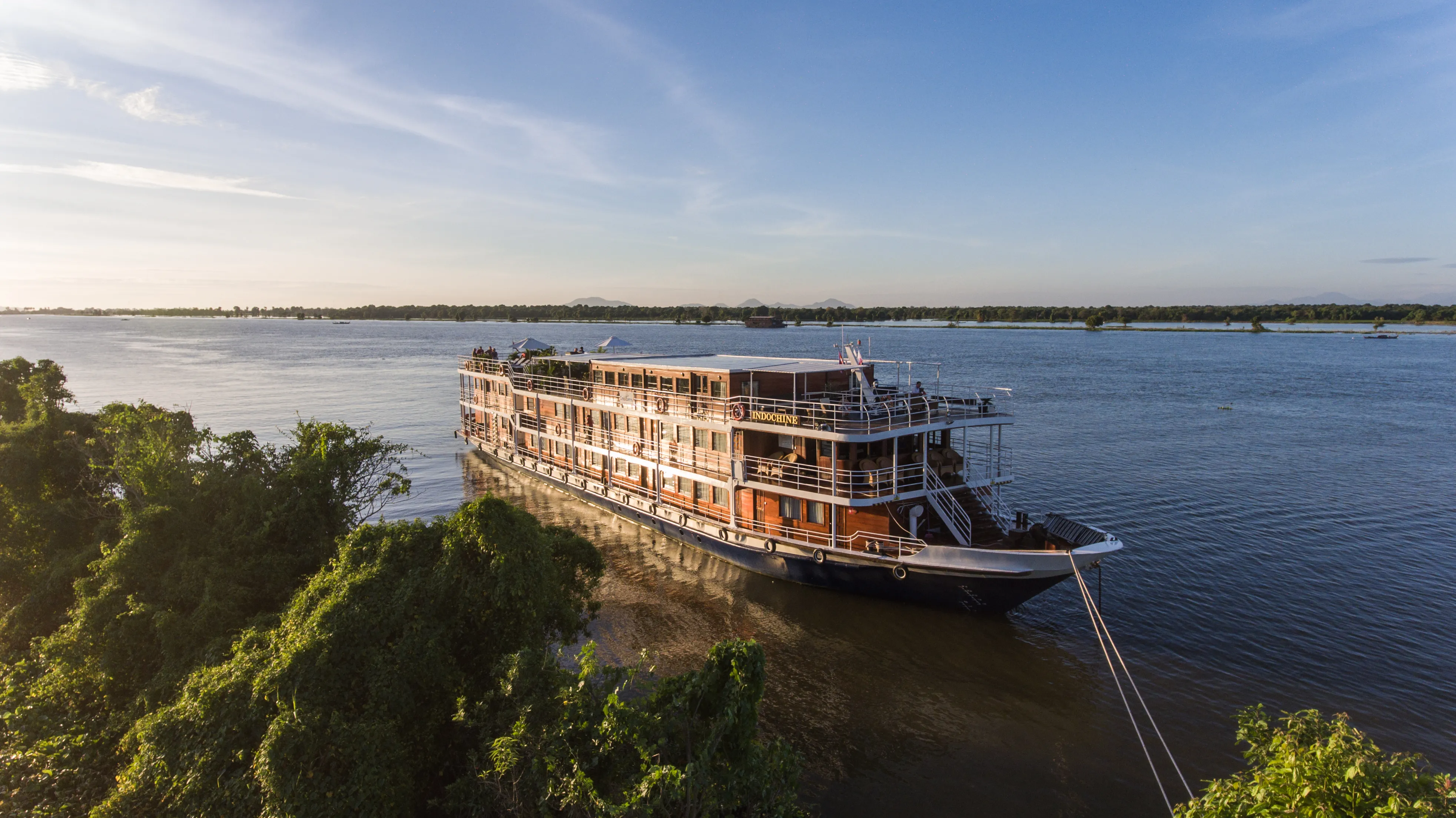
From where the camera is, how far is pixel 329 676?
12023 millimetres

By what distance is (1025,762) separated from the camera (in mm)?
17484

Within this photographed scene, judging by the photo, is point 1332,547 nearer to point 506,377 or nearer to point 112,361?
point 506,377

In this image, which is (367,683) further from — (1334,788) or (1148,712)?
(1148,712)

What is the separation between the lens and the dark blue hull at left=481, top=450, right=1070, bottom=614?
2305cm

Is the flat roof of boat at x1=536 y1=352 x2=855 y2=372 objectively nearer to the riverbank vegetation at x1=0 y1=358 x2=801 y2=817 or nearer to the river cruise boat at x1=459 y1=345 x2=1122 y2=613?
the river cruise boat at x1=459 y1=345 x2=1122 y2=613

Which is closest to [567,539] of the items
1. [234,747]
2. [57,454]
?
[234,747]

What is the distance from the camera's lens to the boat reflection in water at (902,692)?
16.5 m

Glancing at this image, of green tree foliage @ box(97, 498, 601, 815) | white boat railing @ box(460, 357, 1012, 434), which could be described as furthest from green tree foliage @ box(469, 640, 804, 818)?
white boat railing @ box(460, 357, 1012, 434)

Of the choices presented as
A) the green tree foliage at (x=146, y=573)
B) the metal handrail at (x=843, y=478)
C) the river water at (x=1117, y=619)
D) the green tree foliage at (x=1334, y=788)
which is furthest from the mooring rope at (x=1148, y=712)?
the green tree foliage at (x=146, y=573)

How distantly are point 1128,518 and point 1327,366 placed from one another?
103m

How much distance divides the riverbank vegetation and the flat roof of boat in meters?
13.5

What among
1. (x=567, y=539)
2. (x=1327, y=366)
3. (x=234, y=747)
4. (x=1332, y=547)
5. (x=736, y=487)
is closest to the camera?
(x=234, y=747)

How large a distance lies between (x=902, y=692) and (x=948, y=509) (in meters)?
7.48

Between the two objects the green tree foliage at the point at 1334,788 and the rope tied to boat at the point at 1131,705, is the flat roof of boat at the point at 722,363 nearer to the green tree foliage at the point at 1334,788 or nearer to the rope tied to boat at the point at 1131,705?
the rope tied to boat at the point at 1131,705
